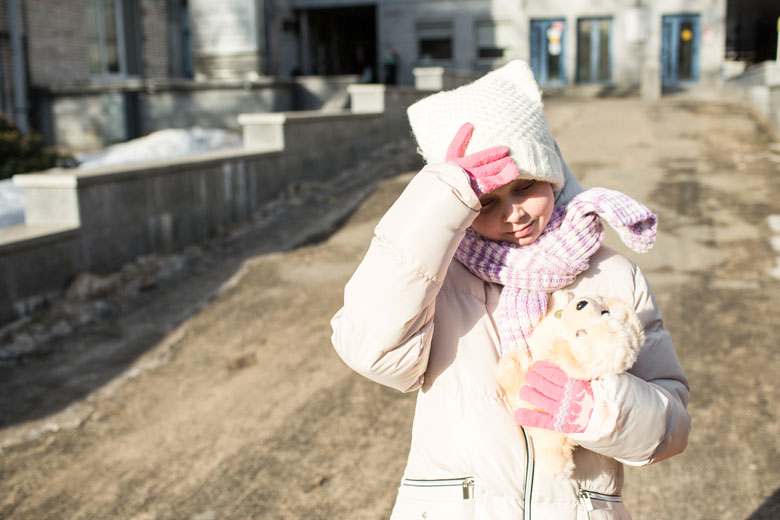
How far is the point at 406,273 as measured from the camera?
1.66 meters

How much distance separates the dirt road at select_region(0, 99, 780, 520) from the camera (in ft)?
12.9

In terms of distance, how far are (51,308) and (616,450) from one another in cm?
602

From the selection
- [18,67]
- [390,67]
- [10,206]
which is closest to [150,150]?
[10,206]

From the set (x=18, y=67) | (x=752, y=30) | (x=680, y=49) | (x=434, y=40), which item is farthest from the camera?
(x=752, y=30)

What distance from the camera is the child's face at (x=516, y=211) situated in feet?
5.96

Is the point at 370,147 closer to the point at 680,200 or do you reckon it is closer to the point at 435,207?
the point at 680,200

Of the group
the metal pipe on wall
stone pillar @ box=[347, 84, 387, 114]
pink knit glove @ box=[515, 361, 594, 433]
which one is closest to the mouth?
pink knit glove @ box=[515, 361, 594, 433]

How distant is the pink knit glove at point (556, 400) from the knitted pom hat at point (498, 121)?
1.50ft

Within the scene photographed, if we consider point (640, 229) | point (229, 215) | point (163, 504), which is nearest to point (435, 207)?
point (640, 229)

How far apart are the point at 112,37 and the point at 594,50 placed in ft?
57.6

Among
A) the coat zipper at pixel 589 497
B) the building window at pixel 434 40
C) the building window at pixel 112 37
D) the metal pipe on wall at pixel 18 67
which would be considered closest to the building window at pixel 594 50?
the building window at pixel 434 40

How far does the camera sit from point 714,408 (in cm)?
455

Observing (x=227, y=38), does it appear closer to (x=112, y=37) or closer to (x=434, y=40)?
(x=112, y=37)

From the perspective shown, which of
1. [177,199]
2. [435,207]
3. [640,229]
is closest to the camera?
[435,207]
